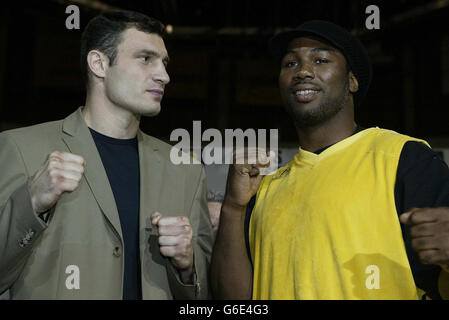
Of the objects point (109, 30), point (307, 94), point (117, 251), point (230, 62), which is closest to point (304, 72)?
point (307, 94)

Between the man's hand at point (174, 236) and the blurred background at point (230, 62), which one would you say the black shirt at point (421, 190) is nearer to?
the man's hand at point (174, 236)

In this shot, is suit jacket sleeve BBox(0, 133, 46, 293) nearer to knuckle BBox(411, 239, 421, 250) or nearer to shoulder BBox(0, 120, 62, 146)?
shoulder BBox(0, 120, 62, 146)

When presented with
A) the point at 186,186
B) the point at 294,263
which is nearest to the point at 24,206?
the point at 186,186

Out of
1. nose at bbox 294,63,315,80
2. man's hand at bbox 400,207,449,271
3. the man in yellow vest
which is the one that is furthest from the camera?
nose at bbox 294,63,315,80

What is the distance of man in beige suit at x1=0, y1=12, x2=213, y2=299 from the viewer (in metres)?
1.50

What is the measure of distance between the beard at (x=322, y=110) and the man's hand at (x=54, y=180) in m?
0.94

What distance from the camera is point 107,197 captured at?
1690 millimetres

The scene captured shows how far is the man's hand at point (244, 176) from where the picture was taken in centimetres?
184

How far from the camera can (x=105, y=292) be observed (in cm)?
160

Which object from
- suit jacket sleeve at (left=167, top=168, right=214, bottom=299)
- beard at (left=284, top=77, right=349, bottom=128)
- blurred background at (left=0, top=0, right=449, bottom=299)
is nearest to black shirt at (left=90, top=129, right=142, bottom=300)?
suit jacket sleeve at (left=167, top=168, right=214, bottom=299)

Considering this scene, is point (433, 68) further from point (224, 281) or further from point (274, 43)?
point (224, 281)

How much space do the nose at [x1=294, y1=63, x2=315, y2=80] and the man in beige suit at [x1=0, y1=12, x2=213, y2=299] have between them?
0.59 meters

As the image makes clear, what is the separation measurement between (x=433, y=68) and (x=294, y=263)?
5818 mm

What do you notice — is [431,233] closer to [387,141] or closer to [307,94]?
[387,141]
